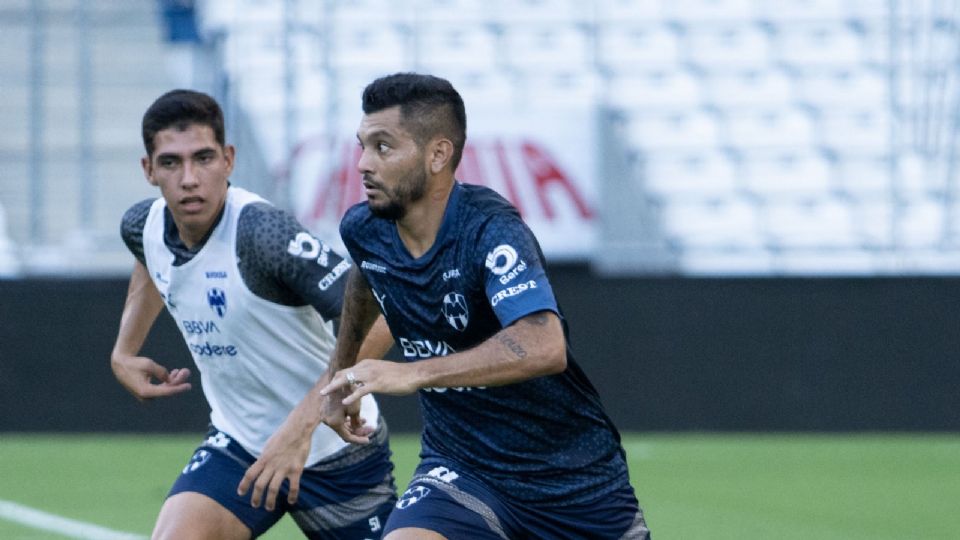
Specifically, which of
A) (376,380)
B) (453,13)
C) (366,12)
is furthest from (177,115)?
(453,13)

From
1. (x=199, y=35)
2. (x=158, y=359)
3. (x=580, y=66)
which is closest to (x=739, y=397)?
Result: (x=580, y=66)

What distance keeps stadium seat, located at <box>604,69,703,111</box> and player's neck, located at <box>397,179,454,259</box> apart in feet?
33.4

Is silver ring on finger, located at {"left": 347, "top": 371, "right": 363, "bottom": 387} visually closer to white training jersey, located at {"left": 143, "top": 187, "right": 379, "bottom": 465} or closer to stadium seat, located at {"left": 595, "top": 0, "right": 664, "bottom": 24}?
white training jersey, located at {"left": 143, "top": 187, "right": 379, "bottom": 465}

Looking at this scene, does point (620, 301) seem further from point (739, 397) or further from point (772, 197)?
point (772, 197)

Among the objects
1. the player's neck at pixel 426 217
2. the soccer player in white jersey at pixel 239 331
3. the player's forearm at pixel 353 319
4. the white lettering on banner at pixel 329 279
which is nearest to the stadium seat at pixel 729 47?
the soccer player in white jersey at pixel 239 331

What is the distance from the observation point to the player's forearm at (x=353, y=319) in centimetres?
477

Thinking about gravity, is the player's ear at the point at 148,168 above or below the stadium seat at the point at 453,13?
below

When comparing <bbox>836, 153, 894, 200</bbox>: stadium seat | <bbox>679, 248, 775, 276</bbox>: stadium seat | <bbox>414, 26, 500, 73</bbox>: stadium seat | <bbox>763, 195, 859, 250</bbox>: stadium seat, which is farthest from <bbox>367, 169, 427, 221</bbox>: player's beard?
<bbox>836, 153, 894, 200</bbox>: stadium seat

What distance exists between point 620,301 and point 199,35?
4.37 meters

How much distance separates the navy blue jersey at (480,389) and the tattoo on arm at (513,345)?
24 cm

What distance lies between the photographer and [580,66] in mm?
14070

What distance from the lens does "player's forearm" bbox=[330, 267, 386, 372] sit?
477 cm

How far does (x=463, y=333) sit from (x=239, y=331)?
3.73 ft

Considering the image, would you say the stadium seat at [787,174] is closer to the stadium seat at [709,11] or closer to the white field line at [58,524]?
the stadium seat at [709,11]
